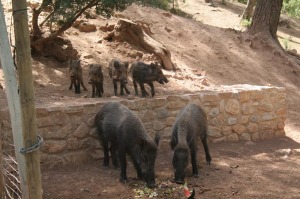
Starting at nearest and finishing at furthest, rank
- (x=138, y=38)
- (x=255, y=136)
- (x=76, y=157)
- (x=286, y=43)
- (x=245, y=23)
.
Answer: (x=76, y=157)
(x=255, y=136)
(x=138, y=38)
(x=286, y=43)
(x=245, y=23)

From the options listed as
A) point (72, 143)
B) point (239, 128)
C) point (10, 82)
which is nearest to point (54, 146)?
point (72, 143)

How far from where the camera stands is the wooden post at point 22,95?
3021 mm

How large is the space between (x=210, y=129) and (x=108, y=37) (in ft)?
13.7

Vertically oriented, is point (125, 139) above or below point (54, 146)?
above

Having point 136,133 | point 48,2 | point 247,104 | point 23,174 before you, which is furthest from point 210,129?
point 23,174

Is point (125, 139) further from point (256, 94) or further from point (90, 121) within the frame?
point (256, 94)

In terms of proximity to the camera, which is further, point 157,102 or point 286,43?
point 286,43

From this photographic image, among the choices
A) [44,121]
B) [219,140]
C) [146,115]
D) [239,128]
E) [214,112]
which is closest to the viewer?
[44,121]

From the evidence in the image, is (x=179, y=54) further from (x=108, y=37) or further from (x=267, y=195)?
(x=267, y=195)

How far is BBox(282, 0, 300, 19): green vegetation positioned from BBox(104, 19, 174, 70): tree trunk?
50.4ft

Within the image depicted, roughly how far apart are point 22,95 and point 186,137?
12.0ft

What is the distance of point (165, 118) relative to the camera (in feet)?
24.9

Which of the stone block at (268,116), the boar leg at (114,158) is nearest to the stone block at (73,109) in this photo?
the boar leg at (114,158)

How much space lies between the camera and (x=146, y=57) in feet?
34.6
